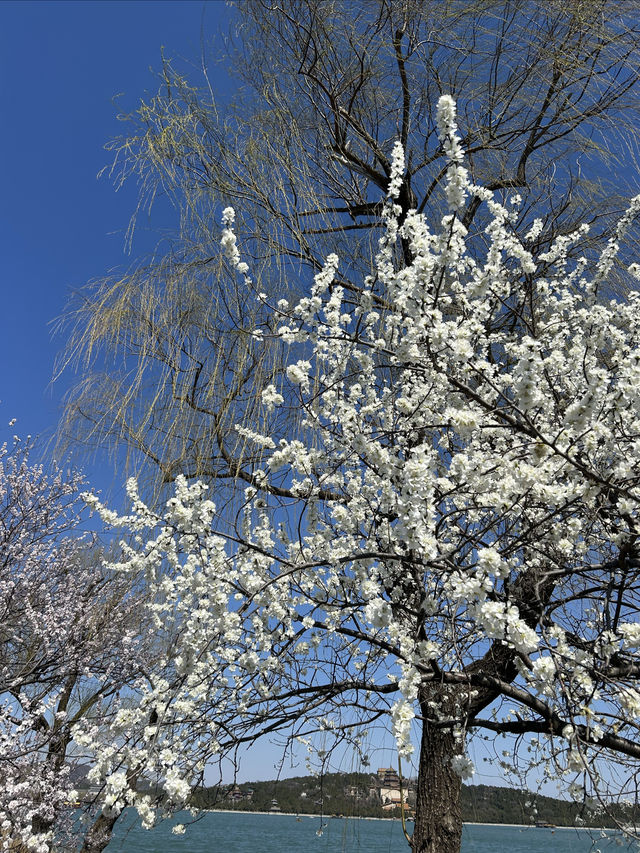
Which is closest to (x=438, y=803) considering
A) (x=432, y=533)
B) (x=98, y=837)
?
(x=432, y=533)

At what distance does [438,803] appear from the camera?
3076 mm

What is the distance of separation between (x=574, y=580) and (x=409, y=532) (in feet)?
5.33

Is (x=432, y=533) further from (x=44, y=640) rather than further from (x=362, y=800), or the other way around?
(x=44, y=640)

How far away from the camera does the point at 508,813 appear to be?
128 inches

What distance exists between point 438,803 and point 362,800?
60 centimetres

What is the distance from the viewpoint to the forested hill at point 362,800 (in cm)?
270

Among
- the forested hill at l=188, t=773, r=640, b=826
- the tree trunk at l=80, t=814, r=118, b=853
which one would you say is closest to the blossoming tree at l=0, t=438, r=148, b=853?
the tree trunk at l=80, t=814, r=118, b=853

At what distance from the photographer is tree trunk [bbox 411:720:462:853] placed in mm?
3027

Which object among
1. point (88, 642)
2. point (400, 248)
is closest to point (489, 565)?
point (400, 248)

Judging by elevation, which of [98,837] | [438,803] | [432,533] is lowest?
[98,837]

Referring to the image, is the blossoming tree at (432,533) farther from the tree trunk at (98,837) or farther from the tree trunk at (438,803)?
the tree trunk at (98,837)

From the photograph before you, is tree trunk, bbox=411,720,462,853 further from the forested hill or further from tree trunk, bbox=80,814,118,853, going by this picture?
tree trunk, bbox=80,814,118,853

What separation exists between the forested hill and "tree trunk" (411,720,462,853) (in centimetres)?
8

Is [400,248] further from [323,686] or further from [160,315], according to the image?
[323,686]
